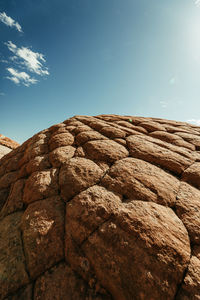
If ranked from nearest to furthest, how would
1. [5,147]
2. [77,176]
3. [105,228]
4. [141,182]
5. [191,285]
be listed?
[191,285] < [105,228] < [141,182] < [77,176] < [5,147]

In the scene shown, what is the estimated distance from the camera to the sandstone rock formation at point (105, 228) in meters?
1.17

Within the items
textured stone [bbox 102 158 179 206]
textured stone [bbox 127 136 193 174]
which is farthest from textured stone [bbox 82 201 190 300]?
textured stone [bbox 127 136 193 174]

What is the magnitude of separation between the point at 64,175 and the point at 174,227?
66.3 inches

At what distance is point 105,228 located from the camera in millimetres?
1408

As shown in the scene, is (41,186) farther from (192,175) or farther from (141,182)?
(192,175)

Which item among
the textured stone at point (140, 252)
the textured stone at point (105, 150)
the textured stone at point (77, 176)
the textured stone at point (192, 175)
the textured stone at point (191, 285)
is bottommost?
the textured stone at point (191, 285)

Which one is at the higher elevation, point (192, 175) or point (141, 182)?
point (141, 182)

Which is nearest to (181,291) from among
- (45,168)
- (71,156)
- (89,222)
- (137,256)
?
(137,256)

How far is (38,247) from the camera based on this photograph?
57.5 inches

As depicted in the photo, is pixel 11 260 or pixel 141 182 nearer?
pixel 11 260

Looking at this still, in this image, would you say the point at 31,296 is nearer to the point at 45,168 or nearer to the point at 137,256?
the point at 137,256

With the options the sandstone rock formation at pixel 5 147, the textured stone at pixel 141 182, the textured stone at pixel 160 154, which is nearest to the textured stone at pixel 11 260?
the textured stone at pixel 141 182


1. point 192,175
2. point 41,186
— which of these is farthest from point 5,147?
point 192,175

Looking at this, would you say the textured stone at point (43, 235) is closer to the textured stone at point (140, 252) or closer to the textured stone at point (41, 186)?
the textured stone at point (41, 186)
